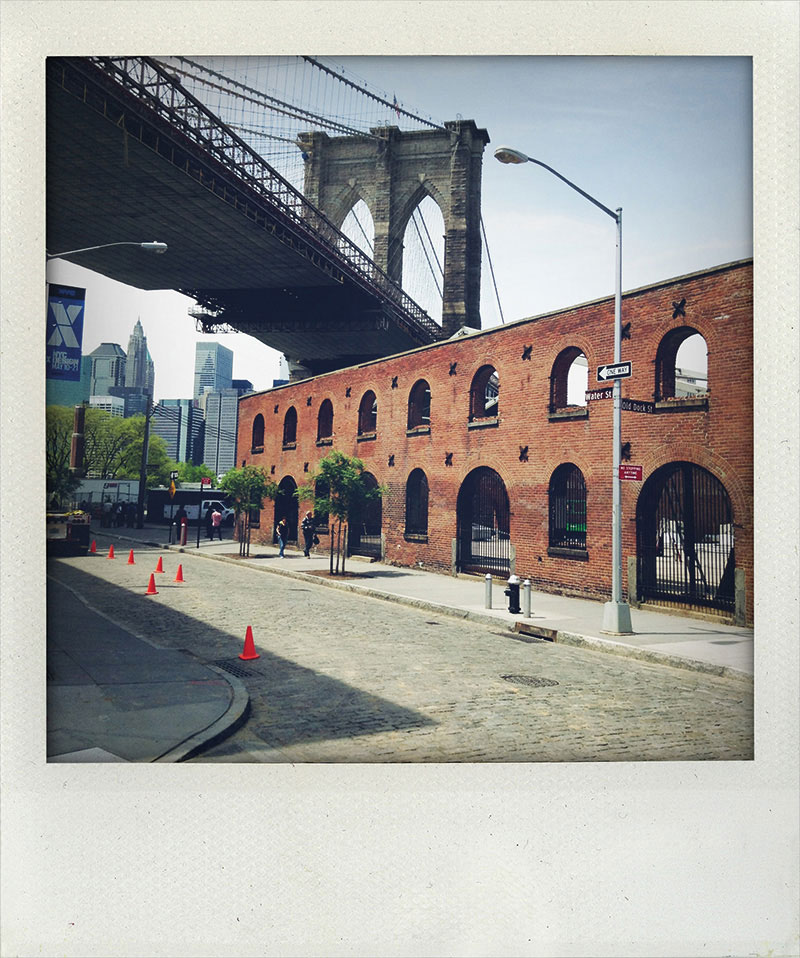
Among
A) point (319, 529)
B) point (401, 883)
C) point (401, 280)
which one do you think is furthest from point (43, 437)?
point (319, 529)

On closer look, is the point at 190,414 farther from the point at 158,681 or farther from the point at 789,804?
the point at 789,804

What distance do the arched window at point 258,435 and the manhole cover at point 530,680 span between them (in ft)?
50.4

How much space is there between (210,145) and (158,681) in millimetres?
7477

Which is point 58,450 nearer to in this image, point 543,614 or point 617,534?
point 617,534

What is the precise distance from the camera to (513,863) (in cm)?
624

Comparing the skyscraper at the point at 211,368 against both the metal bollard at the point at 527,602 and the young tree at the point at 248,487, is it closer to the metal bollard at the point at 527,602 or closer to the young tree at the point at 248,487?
the metal bollard at the point at 527,602

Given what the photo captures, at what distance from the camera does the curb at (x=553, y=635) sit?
9.87 m

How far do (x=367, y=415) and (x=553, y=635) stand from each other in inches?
495

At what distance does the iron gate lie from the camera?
1243 centimetres

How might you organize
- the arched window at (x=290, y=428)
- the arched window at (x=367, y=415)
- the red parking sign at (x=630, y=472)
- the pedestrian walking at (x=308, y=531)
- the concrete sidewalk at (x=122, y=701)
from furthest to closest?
1. the arched window at (x=290, y=428)
2. the arched window at (x=367, y=415)
3. the pedestrian walking at (x=308, y=531)
4. the red parking sign at (x=630, y=472)
5. the concrete sidewalk at (x=122, y=701)

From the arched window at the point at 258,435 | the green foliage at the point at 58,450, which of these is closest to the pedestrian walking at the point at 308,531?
the arched window at the point at 258,435

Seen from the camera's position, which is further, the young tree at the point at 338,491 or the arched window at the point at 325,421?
the arched window at the point at 325,421

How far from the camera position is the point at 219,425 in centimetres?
1292

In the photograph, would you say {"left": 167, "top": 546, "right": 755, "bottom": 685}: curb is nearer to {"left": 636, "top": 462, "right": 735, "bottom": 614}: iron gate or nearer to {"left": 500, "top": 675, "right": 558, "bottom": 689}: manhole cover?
{"left": 500, "top": 675, "right": 558, "bottom": 689}: manhole cover
